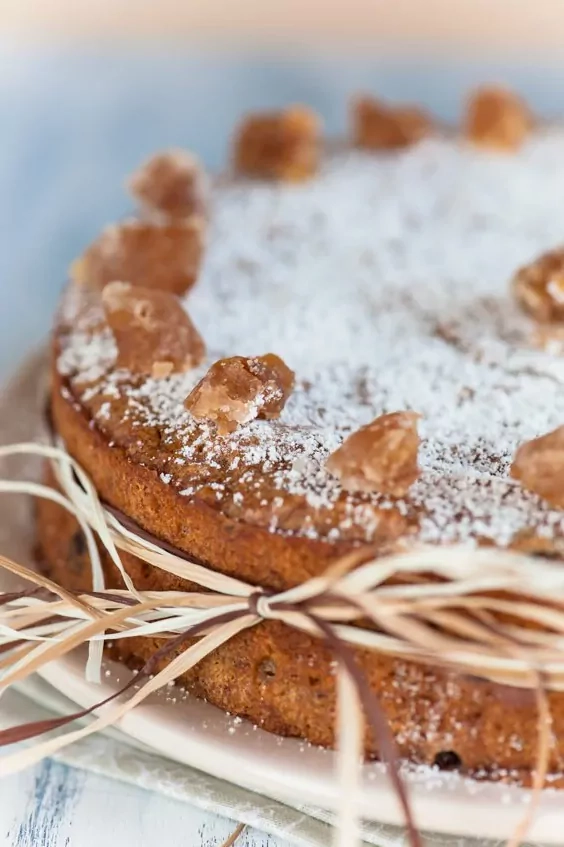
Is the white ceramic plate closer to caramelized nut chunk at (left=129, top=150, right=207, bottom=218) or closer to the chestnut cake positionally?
the chestnut cake

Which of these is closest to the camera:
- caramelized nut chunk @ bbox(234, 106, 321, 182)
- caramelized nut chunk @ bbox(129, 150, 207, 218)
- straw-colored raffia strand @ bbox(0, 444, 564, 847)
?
straw-colored raffia strand @ bbox(0, 444, 564, 847)

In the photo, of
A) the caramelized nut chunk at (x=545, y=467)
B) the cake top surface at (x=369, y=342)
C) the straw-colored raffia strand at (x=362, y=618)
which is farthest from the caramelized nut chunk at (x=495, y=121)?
the straw-colored raffia strand at (x=362, y=618)

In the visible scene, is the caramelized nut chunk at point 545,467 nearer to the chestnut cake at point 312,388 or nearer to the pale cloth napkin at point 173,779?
the chestnut cake at point 312,388

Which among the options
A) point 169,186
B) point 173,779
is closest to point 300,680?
point 173,779

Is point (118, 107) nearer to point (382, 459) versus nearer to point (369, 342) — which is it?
point (369, 342)

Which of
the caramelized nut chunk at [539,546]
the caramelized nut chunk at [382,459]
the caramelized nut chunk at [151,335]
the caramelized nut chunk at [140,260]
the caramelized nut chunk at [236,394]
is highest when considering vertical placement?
the caramelized nut chunk at [140,260]

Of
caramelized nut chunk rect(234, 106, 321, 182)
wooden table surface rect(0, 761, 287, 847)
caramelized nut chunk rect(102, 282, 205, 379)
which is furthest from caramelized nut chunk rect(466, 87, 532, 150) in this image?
wooden table surface rect(0, 761, 287, 847)

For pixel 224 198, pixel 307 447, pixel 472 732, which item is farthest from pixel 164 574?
pixel 224 198
